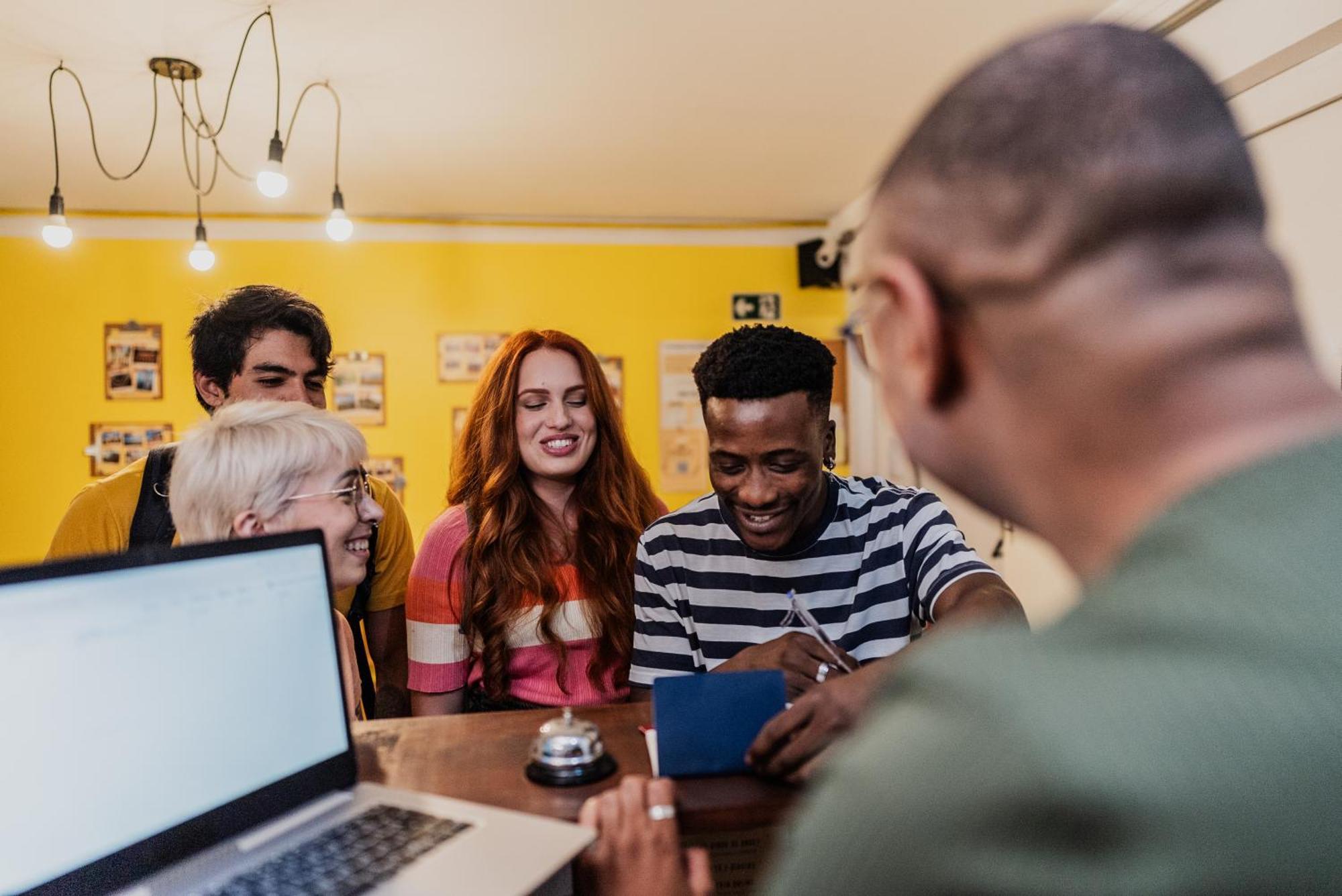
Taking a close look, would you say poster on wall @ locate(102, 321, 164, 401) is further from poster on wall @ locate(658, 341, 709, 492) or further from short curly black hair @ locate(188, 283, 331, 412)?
short curly black hair @ locate(188, 283, 331, 412)

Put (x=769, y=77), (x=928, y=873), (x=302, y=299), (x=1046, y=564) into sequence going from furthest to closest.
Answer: (x=1046, y=564) → (x=769, y=77) → (x=302, y=299) → (x=928, y=873)

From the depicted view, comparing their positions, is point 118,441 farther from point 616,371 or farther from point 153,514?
point 153,514

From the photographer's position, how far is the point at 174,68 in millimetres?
2924

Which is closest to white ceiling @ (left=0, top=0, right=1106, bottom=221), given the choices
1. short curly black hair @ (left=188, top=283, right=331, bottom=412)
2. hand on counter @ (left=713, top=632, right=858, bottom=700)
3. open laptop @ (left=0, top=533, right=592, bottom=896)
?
short curly black hair @ (left=188, top=283, right=331, bottom=412)

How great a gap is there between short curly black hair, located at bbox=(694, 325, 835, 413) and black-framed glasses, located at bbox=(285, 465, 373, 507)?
628mm

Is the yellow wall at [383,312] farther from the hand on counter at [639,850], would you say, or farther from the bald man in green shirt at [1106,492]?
the bald man in green shirt at [1106,492]

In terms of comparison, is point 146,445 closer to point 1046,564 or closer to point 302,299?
point 302,299

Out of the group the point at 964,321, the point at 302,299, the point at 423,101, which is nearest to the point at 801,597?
the point at 964,321

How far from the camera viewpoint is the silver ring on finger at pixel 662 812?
32.8 inches

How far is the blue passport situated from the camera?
92cm

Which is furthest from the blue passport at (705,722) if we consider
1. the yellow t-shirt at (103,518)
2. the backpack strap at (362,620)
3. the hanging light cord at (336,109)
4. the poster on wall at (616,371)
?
the poster on wall at (616,371)

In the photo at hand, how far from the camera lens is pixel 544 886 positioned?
81 centimetres

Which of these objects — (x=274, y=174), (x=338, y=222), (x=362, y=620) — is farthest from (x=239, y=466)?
(x=338, y=222)

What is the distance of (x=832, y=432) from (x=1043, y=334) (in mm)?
1236
